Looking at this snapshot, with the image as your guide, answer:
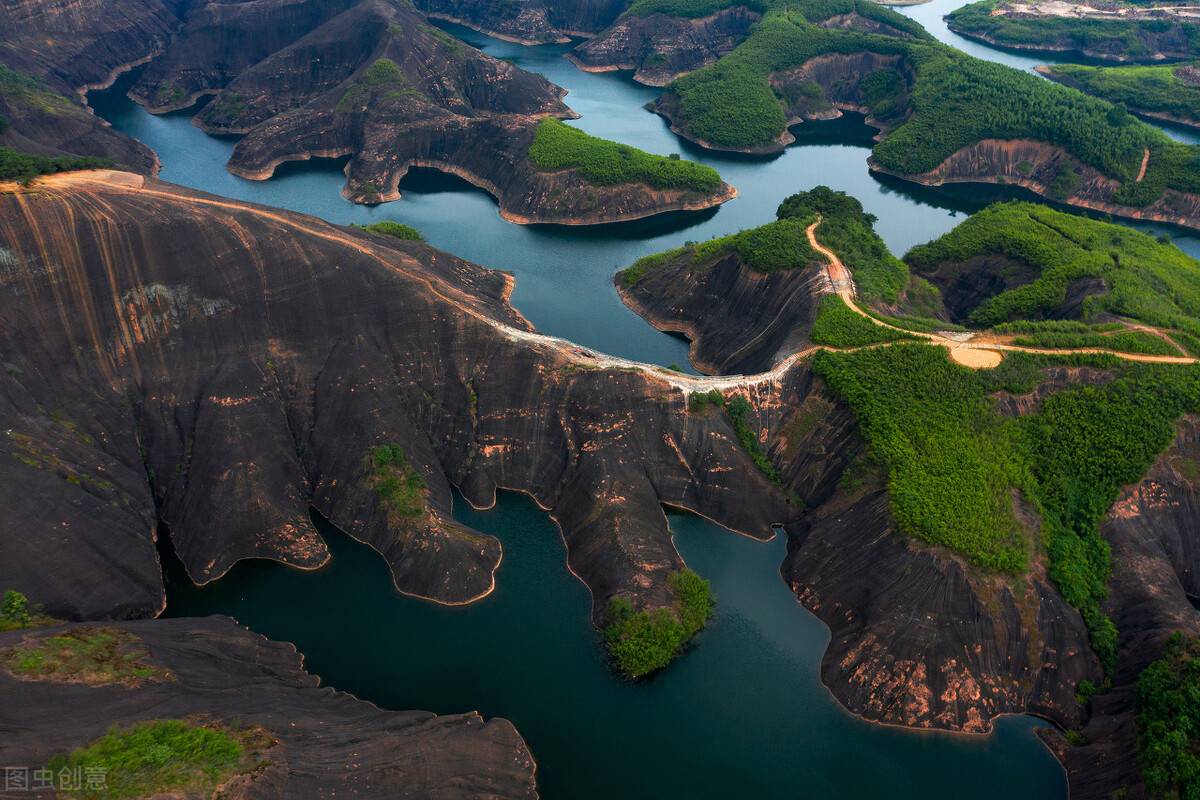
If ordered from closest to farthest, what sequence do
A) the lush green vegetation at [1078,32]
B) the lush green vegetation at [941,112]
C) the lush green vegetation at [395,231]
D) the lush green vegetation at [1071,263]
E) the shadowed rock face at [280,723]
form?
the shadowed rock face at [280,723] → the lush green vegetation at [1071,263] → the lush green vegetation at [395,231] → the lush green vegetation at [941,112] → the lush green vegetation at [1078,32]

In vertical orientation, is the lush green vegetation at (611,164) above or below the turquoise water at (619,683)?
above

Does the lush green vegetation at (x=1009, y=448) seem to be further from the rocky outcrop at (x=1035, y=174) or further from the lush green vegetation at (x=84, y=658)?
the rocky outcrop at (x=1035, y=174)

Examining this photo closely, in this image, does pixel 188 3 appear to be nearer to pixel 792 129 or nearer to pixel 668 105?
pixel 668 105

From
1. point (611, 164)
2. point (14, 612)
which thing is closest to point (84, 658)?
point (14, 612)

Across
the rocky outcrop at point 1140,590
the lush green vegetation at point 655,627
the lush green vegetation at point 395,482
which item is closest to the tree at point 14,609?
the lush green vegetation at point 395,482

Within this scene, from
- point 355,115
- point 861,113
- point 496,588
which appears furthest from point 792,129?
point 496,588

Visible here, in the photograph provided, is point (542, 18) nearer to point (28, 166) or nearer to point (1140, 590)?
point (28, 166)

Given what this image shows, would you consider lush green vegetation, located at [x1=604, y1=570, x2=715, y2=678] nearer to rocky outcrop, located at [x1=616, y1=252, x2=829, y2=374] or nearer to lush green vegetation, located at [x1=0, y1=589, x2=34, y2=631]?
rocky outcrop, located at [x1=616, y1=252, x2=829, y2=374]
